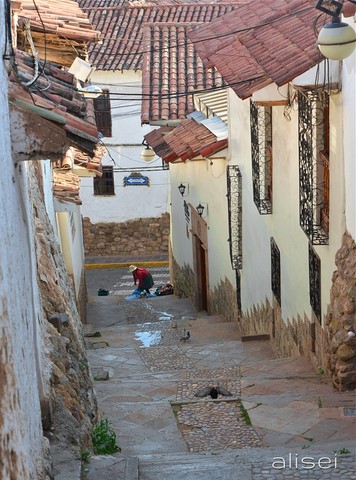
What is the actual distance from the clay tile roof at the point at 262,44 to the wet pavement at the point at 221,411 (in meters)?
3.58

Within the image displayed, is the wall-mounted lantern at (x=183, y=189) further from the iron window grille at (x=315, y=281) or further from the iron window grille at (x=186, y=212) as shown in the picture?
the iron window grille at (x=315, y=281)

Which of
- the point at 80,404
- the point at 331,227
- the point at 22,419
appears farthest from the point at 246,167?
the point at 22,419

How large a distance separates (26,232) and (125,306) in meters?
16.2

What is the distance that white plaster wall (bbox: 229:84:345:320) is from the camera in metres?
10.8

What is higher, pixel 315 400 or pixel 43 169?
pixel 43 169

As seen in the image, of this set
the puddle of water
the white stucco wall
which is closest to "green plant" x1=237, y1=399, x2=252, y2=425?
the puddle of water

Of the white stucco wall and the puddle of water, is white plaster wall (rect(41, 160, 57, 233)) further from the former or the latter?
the white stucco wall

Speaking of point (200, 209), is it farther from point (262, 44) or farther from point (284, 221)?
point (262, 44)

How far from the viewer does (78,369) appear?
9.89 meters

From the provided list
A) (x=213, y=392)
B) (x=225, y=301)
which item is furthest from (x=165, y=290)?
(x=213, y=392)

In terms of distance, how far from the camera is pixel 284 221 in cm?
1371

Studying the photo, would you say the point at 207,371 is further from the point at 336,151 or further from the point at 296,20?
the point at 296,20

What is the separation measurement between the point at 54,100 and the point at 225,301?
1318 cm

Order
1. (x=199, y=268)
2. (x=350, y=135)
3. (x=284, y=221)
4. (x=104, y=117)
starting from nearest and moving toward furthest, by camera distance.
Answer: (x=350, y=135) → (x=284, y=221) → (x=199, y=268) → (x=104, y=117)
